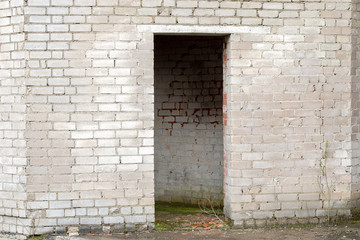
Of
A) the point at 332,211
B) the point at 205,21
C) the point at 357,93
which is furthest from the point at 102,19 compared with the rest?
the point at 332,211

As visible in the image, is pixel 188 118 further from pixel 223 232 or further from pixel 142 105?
pixel 223 232

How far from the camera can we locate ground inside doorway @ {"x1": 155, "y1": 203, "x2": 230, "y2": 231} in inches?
248

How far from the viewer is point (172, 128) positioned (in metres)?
8.32

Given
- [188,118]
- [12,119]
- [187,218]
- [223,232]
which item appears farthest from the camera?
[188,118]

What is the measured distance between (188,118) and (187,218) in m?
1.96

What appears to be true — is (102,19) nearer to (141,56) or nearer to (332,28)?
(141,56)

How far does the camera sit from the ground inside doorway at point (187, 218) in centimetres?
630

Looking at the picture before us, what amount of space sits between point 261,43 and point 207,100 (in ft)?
6.98

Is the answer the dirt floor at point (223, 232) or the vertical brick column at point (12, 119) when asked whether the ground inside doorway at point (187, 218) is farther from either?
the vertical brick column at point (12, 119)

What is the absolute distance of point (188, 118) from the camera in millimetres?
8211

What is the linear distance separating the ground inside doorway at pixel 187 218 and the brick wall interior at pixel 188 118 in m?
0.36

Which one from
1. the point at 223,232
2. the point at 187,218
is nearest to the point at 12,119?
the point at 187,218

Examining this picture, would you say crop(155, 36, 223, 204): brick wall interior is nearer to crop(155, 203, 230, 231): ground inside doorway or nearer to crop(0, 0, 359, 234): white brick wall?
crop(155, 203, 230, 231): ground inside doorway

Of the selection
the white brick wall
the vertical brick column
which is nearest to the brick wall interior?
the white brick wall
